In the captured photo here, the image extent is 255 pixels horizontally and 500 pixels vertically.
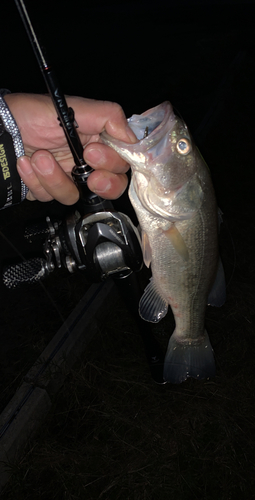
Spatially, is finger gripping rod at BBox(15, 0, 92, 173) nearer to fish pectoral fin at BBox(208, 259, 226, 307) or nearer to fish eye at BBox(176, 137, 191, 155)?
fish eye at BBox(176, 137, 191, 155)

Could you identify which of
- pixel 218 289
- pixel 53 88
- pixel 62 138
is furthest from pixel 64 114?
pixel 218 289

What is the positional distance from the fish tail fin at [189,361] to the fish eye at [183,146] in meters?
1.17

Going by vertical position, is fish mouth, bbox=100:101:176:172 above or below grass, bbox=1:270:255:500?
above

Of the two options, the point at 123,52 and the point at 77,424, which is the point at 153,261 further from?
the point at 123,52

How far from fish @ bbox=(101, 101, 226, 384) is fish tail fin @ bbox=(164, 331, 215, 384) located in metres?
0.20

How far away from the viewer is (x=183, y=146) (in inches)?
64.5

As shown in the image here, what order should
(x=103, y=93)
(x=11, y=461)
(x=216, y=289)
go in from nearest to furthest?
1. (x=216, y=289)
2. (x=11, y=461)
3. (x=103, y=93)

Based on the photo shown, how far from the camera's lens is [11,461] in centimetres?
271

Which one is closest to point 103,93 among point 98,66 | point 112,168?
point 98,66

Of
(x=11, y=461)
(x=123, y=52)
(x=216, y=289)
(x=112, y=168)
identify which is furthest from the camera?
(x=123, y=52)

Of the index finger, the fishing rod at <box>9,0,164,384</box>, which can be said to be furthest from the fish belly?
the index finger

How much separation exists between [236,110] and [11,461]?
7.36 meters

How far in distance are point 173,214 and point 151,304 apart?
23.2 inches

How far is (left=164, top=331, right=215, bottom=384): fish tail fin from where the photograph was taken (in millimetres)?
2193
